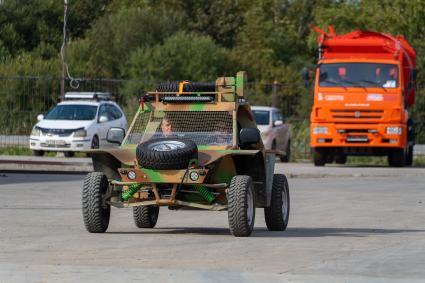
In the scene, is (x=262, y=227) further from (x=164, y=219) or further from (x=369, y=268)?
(x=369, y=268)

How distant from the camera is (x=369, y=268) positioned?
41.1 feet

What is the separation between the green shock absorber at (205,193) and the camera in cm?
1580

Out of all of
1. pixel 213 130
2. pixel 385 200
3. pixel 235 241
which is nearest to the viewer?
pixel 235 241

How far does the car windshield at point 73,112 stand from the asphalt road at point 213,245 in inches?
653

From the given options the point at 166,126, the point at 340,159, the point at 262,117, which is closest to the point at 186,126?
the point at 166,126

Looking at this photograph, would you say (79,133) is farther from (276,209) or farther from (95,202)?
(95,202)

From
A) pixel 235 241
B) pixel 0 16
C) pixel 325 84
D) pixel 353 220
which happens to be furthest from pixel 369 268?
pixel 0 16

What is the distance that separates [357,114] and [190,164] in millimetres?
21475

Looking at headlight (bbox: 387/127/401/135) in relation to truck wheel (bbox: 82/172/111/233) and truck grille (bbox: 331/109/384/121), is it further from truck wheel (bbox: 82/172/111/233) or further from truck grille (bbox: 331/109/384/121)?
truck wheel (bbox: 82/172/111/233)

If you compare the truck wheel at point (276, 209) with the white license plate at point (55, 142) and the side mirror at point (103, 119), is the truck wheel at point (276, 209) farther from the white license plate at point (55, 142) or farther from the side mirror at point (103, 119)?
the side mirror at point (103, 119)

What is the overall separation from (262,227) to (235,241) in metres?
2.59

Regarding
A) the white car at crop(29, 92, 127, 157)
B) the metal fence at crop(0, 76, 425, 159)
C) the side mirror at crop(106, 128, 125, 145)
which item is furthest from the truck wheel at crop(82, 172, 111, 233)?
the metal fence at crop(0, 76, 425, 159)

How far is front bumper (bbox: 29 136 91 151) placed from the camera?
3925 centimetres

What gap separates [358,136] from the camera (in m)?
36.7
